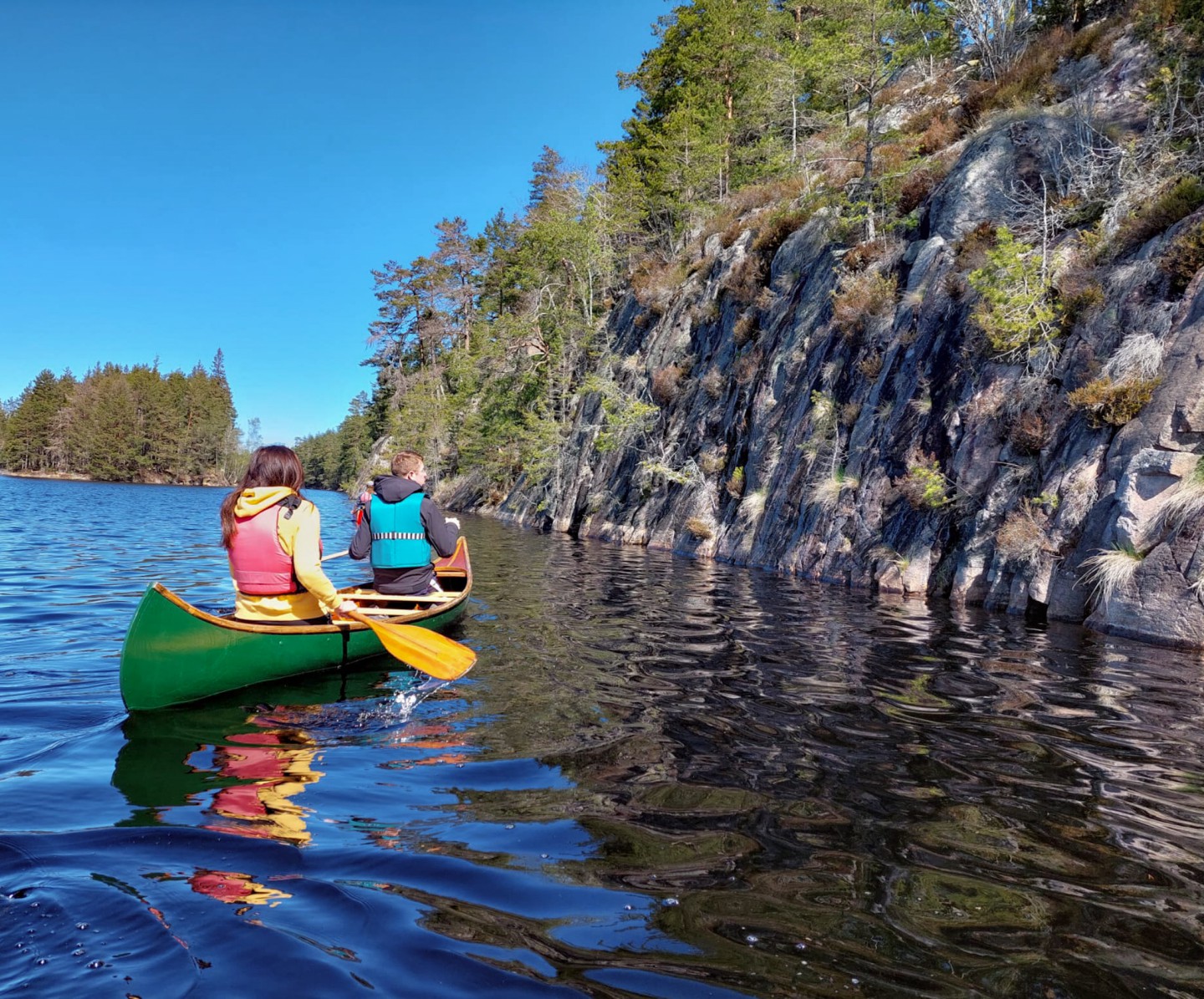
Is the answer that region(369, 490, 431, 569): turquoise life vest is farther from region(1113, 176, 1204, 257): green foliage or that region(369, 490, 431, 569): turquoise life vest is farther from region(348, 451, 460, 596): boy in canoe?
region(1113, 176, 1204, 257): green foliage

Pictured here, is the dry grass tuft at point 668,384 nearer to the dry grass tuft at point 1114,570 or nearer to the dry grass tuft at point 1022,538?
the dry grass tuft at point 1022,538

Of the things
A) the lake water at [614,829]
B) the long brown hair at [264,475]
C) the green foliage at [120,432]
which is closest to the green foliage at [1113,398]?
the lake water at [614,829]

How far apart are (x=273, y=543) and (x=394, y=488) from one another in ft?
5.19

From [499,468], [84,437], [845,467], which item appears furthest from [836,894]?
[84,437]

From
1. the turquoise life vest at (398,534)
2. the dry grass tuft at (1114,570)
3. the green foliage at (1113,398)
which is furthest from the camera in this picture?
the green foliage at (1113,398)

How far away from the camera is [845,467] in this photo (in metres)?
15.2

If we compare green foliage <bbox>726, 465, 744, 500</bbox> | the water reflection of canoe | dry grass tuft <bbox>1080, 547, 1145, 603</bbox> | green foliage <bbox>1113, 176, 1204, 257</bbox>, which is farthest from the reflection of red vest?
green foliage <bbox>726, 465, 744, 500</bbox>

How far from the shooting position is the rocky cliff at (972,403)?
30.2 ft

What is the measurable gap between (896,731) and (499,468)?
38140 millimetres

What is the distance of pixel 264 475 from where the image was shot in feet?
19.0

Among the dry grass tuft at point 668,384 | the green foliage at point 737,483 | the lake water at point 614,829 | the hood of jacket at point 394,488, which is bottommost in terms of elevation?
the lake water at point 614,829

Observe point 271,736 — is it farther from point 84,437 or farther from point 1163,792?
point 84,437

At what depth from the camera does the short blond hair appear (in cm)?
751

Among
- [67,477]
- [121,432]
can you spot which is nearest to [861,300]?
[121,432]
